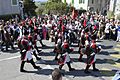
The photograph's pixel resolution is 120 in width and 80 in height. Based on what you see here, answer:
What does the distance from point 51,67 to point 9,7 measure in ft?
68.5

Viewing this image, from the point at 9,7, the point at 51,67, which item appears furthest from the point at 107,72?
the point at 9,7

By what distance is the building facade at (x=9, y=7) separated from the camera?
30.5 metres

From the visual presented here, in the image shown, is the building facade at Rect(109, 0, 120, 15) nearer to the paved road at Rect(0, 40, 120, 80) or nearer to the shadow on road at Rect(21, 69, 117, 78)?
the paved road at Rect(0, 40, 120, 80)

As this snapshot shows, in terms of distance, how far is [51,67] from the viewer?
41.7 ft

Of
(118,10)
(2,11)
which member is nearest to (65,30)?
(2,11)

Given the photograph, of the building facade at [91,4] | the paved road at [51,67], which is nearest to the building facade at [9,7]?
the paved road at [51,67]

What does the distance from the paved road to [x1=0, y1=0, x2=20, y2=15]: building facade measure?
15.6 m

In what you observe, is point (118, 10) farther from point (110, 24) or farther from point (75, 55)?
point (75, 55)

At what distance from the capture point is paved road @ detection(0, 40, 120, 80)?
449 inches

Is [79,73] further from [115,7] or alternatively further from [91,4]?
[91,4]

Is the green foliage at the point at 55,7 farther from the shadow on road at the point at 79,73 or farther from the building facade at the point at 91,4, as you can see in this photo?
the shadow on road at the point at 79,73

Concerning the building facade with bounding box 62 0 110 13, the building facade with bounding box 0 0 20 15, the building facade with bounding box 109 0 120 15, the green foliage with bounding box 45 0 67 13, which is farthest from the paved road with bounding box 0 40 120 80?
the building facade with bounding box 62 0 110 13

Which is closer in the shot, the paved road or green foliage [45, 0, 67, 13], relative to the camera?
the paved road

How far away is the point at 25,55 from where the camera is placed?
38.2ft
